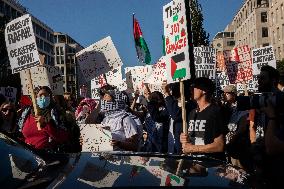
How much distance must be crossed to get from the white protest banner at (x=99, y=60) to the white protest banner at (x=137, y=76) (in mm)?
3233

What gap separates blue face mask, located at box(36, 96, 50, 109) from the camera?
6.70 m

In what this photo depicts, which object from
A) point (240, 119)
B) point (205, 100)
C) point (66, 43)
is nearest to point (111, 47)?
point (240, 119)

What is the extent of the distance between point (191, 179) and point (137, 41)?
11442 millimetres

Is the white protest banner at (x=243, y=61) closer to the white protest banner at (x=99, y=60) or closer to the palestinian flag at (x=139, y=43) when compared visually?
the palestinian flag at (x=139, y=43)

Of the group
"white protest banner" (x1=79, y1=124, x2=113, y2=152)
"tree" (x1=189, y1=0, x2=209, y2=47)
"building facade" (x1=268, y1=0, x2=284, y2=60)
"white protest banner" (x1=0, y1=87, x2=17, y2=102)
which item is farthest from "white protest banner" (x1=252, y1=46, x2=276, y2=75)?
"building facade" (x1=268, y1=0, x2=284, y2=60)

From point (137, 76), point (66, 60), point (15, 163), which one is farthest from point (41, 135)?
point (66, 60)

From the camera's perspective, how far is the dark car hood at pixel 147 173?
7.82 ft

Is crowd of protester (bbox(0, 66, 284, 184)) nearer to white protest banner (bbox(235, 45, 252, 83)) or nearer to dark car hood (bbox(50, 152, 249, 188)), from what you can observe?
dark car hood (bbox(50, 152, 249, 188))

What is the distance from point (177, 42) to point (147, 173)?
11.0ft

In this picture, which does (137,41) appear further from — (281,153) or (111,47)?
(281,153)

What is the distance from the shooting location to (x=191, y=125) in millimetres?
5266

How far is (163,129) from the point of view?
791 cm

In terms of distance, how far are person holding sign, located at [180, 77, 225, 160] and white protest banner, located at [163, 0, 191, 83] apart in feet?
1.32

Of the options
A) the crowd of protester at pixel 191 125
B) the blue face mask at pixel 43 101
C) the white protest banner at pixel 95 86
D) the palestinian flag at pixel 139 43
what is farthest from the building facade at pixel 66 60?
the blue face mask at pixel 43 101
